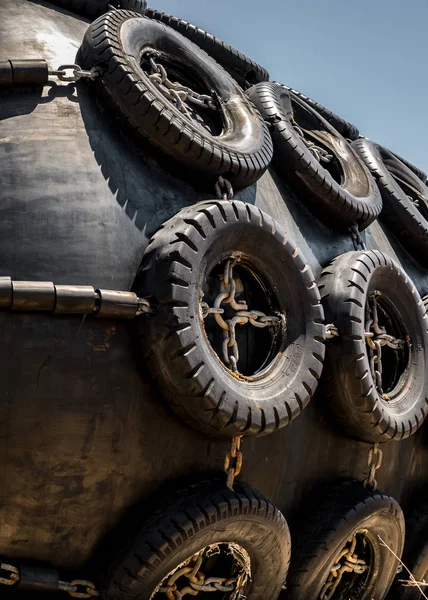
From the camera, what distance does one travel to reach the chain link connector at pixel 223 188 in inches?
212

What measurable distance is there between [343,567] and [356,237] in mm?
2291

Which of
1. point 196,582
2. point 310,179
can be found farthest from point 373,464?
point 310,179

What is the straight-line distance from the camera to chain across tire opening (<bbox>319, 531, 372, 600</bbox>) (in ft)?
19.6

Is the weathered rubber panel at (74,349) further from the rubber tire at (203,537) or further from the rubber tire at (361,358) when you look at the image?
the rubber tire at (361,358)

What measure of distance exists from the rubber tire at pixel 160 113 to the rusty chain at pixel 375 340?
A: 125 centimetres

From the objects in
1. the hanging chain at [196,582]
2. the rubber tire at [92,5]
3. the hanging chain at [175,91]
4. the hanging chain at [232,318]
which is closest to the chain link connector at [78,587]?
the hanging chain at [196,582]

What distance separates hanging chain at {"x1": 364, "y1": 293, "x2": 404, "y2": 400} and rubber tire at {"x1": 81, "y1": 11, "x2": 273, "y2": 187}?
4.09ft

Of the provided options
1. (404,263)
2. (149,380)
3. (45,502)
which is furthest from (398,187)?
(45,502)

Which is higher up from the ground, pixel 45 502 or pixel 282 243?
pixel 282 243

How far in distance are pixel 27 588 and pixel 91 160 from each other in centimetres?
221

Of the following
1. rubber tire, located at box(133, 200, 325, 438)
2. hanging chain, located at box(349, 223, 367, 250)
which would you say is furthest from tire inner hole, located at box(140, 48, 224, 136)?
hanging chain, located at box(349, 223, 367, 250)

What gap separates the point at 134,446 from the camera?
15.3ft

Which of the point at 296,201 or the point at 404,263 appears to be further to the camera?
the point at 404,263

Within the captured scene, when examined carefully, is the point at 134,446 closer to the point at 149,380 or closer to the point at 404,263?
the point at 149,380
